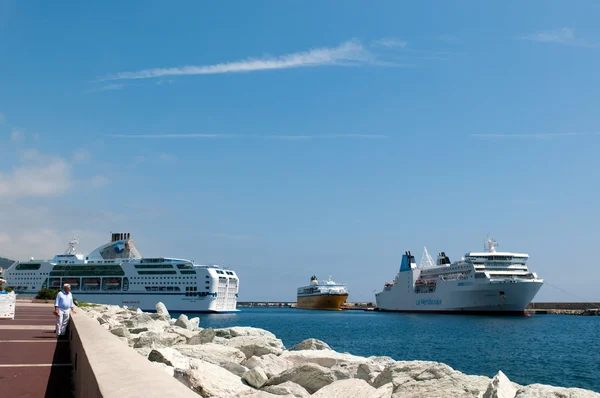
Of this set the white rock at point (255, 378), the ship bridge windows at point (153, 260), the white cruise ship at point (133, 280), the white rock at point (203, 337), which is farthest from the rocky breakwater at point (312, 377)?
the ship bridge windows at point (153, 260)

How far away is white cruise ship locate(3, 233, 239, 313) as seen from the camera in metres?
78.1

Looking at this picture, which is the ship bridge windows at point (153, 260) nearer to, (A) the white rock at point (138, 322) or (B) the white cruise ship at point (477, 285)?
(B) the white cruise ship at point (477, 285)

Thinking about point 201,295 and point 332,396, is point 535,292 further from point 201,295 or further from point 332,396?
point 332,396

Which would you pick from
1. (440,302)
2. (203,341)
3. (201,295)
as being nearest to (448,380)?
(203,341)

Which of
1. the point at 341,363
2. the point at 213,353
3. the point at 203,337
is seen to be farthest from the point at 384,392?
the point at 203,337

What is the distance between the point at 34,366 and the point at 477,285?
73329mm

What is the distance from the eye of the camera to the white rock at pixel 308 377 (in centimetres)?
955

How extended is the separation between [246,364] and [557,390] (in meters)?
5.98

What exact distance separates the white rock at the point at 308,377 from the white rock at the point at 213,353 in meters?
1.90

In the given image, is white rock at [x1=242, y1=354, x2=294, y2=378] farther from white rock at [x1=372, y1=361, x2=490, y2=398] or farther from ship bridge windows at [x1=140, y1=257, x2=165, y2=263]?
ship bridge windows at [x1=140, y1=257, x2=165, y2=263]

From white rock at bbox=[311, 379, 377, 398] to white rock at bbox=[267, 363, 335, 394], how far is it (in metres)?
1.64

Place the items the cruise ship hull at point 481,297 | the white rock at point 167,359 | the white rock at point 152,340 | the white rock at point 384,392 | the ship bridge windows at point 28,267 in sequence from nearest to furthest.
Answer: the white rock at point 384,392, the white rock at point 167,359, the white rock at point 152,340, the cruise ship hull at point 481,297, the ship bridge windows at point 28,267

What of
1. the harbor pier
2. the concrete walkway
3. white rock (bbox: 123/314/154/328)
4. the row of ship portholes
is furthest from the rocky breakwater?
the row of ship portholes

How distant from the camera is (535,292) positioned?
7525 centimetres
